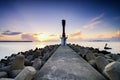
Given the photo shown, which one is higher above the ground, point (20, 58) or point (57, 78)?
point (20, 58)

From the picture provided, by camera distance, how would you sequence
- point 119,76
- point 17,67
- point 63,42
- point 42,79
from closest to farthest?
1. point 119,76
2. point 42,79
3. point 17,67
4. point 63,42

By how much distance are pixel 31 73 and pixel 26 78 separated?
0.55 feet

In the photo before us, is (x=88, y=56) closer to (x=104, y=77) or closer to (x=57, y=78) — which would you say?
(x=104, y=77)

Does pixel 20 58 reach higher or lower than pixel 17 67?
higher

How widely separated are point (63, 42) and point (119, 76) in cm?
1478

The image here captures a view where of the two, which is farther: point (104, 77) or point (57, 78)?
point (104, 77)

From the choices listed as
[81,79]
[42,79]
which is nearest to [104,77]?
[81,79]

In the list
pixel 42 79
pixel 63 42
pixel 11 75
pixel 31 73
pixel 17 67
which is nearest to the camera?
pixel 31 73

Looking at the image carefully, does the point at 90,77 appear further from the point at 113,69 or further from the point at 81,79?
the point at 113,69

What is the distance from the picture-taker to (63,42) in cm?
1684

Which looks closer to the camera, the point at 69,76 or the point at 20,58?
the point at 69,76

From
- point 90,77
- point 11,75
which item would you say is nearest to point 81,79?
point 90,77

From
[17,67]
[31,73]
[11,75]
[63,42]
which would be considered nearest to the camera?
[31,73]

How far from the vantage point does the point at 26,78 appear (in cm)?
213
